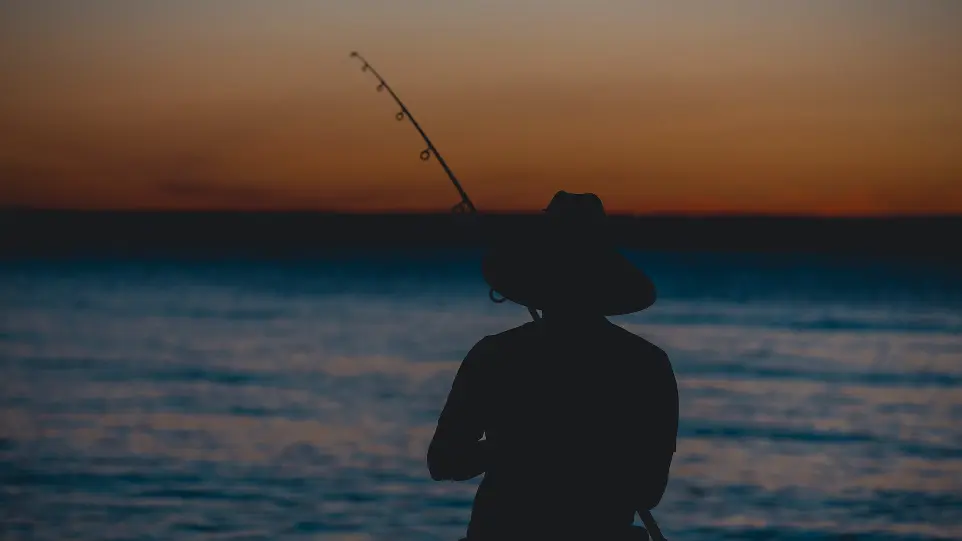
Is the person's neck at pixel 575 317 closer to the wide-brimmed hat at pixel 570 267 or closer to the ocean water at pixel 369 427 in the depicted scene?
the wide-brimmed hat at pixel 570 267

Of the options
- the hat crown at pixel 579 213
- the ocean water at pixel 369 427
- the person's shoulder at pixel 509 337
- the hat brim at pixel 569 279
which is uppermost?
the ocean water at pixel 369 427

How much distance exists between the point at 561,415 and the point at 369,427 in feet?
34.9

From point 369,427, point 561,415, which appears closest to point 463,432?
point 561,415

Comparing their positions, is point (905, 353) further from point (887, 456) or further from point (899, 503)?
point (899, 503)

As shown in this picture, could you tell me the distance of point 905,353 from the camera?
23.3 metres

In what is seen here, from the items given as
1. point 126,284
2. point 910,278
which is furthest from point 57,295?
point 910,278

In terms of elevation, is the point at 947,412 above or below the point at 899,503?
above

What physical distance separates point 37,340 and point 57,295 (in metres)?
19.6

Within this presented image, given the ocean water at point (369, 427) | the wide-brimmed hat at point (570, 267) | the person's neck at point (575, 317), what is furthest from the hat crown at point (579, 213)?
the ocean water at point (369, 427)

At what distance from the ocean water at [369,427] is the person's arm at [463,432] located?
620 cm

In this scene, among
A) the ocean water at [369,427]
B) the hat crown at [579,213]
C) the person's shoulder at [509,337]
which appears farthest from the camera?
the ocean water at [369,427]

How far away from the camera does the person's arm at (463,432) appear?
8.72 feet

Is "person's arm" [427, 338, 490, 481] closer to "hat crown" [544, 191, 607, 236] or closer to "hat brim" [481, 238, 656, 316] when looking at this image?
"hat brim" [481, 238, 656, 316]

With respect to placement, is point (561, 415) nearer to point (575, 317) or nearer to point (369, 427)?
point (575, 317)
